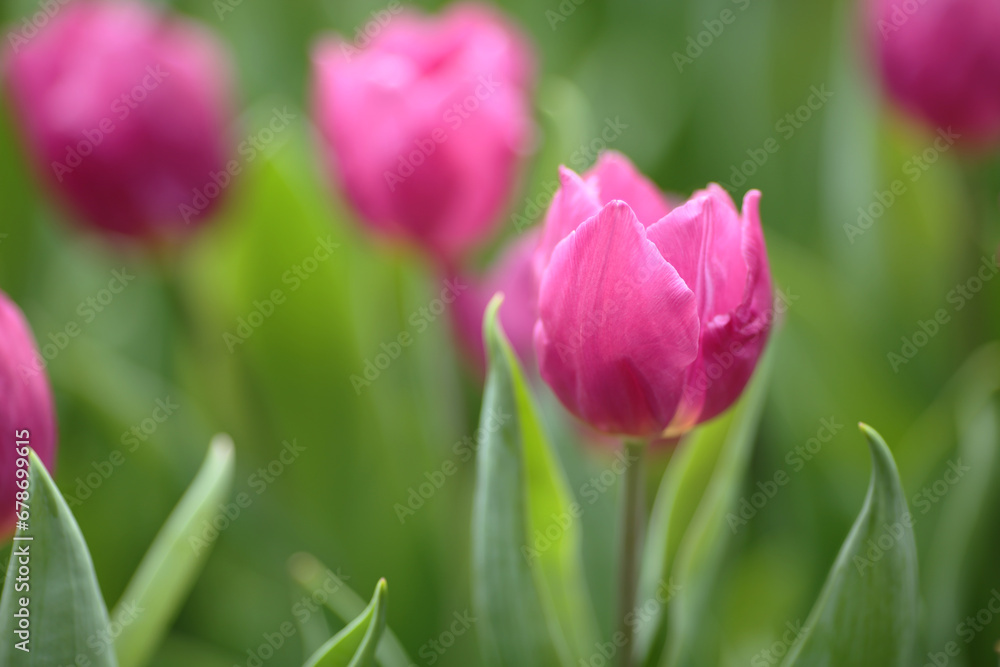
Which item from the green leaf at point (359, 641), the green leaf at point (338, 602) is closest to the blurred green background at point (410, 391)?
the green leaf at point (338, 602)

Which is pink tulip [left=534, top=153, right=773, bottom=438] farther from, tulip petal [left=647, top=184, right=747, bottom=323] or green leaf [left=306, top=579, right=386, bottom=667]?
green leaf [left=306, top=579, right=386, bottom=667]

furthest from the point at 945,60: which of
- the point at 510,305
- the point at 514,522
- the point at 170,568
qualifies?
the point at 170,568

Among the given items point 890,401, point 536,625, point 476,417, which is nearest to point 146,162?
point 476,417

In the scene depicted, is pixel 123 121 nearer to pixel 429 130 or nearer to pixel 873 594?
pixel 429 130

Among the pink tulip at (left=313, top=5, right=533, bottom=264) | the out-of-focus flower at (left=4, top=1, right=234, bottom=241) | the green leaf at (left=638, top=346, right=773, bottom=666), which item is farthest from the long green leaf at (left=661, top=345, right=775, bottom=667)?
the out-of-focus flower at (left=4, top=1, right=234, bottom=241)

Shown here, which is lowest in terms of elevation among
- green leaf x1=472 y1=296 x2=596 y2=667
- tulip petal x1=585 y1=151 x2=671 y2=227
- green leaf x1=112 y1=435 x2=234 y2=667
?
green leaf x1=112 y1=435 x2=234 y2=667

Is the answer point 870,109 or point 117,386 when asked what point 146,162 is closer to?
point 117,386

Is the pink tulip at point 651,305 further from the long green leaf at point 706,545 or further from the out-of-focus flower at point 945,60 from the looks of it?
the out-of-focus flower at point 945,60
